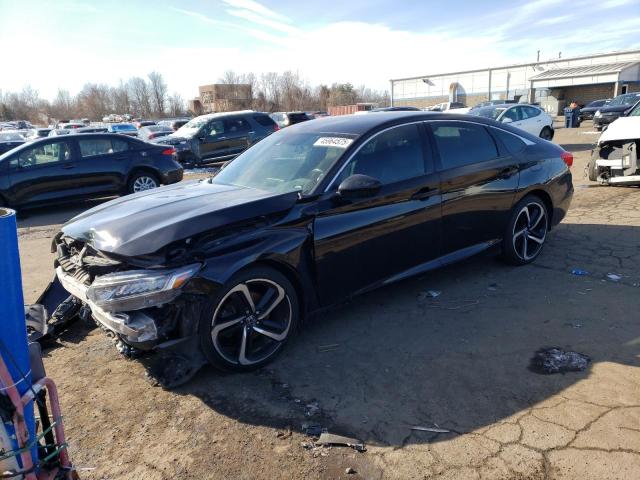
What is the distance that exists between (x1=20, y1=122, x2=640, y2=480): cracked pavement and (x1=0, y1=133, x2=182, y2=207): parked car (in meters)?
6.69

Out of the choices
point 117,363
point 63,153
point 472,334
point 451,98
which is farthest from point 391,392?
point 451,98

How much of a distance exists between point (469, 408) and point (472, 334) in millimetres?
1000

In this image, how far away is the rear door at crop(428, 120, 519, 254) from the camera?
4430 millimetres

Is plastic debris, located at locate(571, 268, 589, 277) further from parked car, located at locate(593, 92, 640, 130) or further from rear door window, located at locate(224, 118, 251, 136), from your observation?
parked car, located at locate(593, 92, 640, 130)

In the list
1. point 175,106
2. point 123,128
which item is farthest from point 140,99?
point 123,128

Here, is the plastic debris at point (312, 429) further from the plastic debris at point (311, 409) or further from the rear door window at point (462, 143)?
the rear door window at point (462, 143)

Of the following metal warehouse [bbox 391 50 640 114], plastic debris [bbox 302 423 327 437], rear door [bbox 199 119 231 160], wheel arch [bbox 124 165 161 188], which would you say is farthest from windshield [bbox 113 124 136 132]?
metal warehouse [bbox 391 50 640 114]

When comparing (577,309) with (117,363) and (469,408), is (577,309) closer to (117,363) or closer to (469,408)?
(469,408)

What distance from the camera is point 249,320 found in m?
3.34

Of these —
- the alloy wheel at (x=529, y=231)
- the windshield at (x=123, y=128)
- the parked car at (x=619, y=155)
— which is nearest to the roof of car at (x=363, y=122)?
the alloy wheel at (x=529, y=231)

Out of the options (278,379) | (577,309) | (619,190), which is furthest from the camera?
(619,190)

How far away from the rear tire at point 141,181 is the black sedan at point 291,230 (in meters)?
6.65

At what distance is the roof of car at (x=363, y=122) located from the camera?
4.14 metres

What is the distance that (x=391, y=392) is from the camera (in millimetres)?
3098
